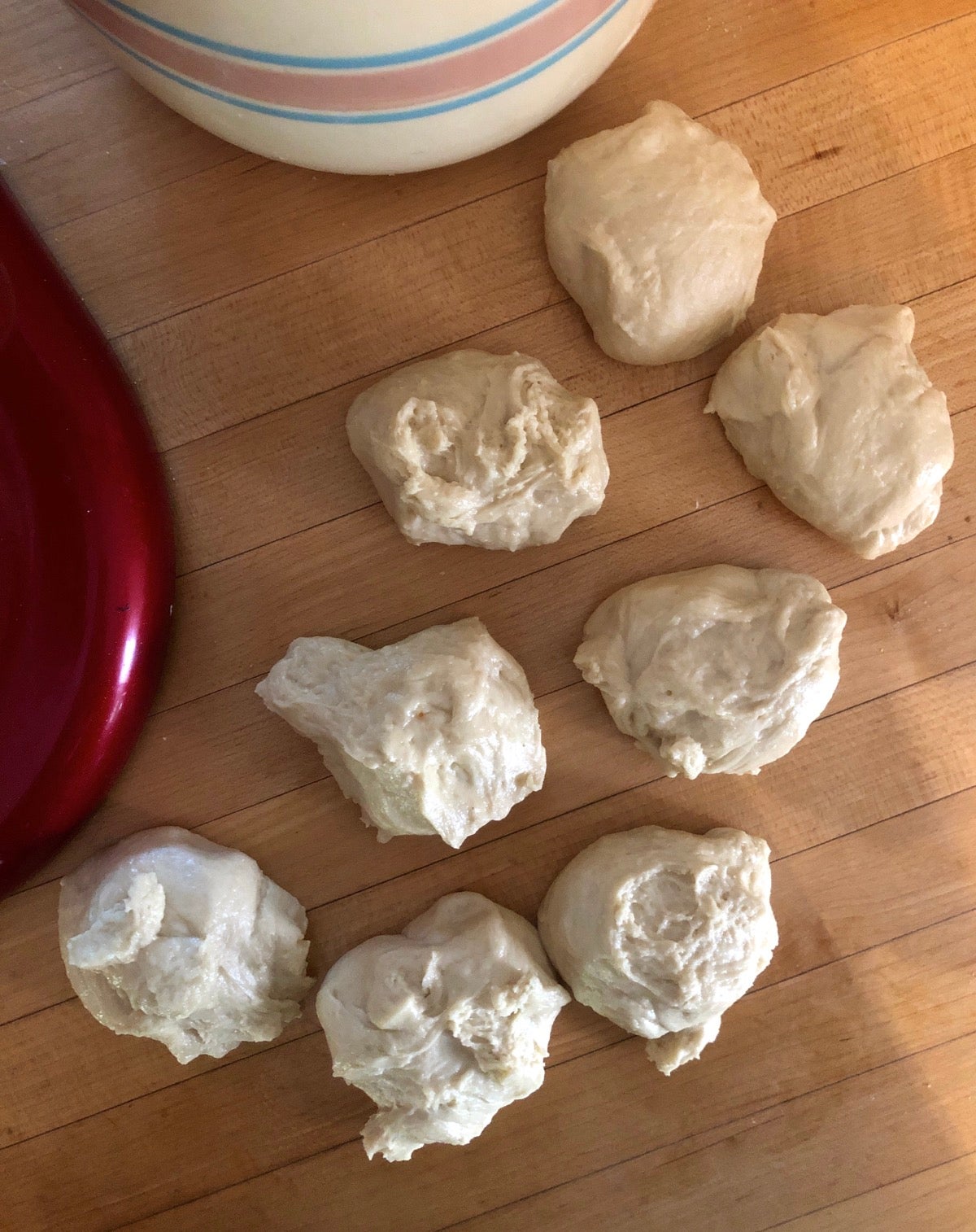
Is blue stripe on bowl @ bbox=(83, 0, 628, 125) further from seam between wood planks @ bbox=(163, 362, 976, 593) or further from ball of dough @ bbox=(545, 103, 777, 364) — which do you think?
seam between wood planks @ bbox=(163, 362, 976, 593)

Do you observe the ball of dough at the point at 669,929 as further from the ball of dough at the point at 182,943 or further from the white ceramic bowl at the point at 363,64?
the white ceramic bowl at the point at 363,64

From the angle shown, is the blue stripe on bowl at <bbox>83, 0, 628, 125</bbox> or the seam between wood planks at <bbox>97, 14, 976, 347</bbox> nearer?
the blue stripe on bowl at <bbox>83, 0, 628, 125</bbox>

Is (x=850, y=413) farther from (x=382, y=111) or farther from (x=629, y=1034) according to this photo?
(x=629, y=1034)

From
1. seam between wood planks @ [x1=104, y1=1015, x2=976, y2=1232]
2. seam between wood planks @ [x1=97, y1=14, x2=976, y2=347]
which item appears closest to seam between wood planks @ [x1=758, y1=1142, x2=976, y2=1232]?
seam between wood planks @ [x1=104, y1=1015, x2=976, y2=1232]

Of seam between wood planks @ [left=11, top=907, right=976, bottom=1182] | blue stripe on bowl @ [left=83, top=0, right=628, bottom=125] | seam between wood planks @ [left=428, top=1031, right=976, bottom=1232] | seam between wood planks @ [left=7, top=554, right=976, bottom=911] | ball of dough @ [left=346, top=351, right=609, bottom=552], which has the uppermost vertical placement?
blue stripe on bowl @ [left=83, top=0, right=628, bottom=125]

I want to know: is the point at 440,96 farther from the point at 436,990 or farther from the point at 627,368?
the point at 436,990

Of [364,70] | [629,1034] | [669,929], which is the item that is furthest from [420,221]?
[629,1034]
